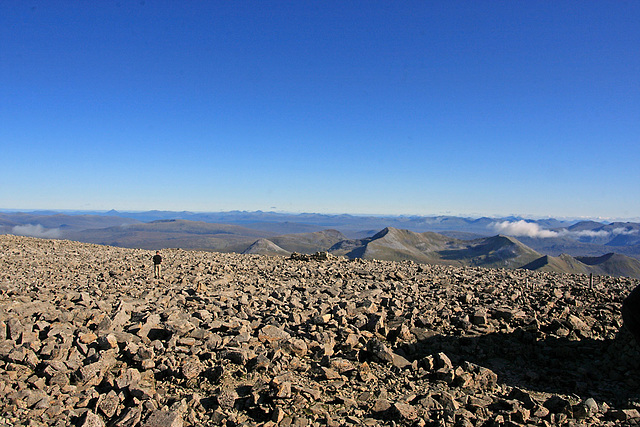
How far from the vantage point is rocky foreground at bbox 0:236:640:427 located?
679cm

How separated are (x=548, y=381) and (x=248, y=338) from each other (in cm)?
757

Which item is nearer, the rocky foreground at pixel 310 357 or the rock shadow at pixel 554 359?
the rocky foreground at pixel 310 357

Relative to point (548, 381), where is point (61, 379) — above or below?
above

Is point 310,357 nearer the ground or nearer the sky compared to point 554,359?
nearer the sky

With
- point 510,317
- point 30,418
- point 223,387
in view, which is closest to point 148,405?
point 223,387

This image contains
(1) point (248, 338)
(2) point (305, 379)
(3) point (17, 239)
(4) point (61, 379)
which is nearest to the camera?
(4) point (61, 379)

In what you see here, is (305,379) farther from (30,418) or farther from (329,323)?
(30,418)

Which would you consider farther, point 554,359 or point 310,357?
point 554,359

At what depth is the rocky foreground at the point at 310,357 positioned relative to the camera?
267 inches

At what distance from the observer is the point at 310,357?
9.49 m

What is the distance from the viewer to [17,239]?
3481 centimetres

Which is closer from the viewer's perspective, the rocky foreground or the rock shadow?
the rocky foreground

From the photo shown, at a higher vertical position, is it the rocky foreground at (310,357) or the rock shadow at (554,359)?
the rocky foreground at (310,357)

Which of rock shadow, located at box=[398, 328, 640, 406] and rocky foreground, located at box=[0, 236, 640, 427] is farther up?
rocky foreground, located at box=[0, 236, 640, 427]
